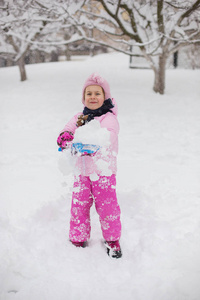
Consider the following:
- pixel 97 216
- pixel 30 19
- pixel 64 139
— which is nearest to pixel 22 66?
pixel 30 19

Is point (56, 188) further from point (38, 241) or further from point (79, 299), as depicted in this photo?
point (79, 299)

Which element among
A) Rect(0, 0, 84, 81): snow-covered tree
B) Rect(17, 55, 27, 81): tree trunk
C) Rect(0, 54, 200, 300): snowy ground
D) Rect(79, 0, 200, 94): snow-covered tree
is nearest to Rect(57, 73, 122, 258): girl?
Rect(0, 54, 200, 300): snowy ground

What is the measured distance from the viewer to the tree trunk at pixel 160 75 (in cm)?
763

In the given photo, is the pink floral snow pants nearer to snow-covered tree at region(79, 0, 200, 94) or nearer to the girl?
the girl

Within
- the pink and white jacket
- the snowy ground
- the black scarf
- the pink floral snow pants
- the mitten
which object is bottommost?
the snowy ground

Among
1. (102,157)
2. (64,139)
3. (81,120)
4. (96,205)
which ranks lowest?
(96,205)

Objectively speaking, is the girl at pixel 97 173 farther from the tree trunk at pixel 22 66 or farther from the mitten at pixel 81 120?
the tree trunk at pixel 22 66

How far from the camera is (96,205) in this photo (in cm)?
220

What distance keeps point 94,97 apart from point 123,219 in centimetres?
134

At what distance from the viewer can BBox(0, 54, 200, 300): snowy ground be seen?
1988 mm

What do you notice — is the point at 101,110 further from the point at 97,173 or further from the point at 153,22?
the point at 153,22

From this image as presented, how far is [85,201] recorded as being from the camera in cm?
221

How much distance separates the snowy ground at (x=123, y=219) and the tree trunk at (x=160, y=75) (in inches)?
93.0

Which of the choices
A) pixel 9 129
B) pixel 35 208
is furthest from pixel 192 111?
pixel 35 208
